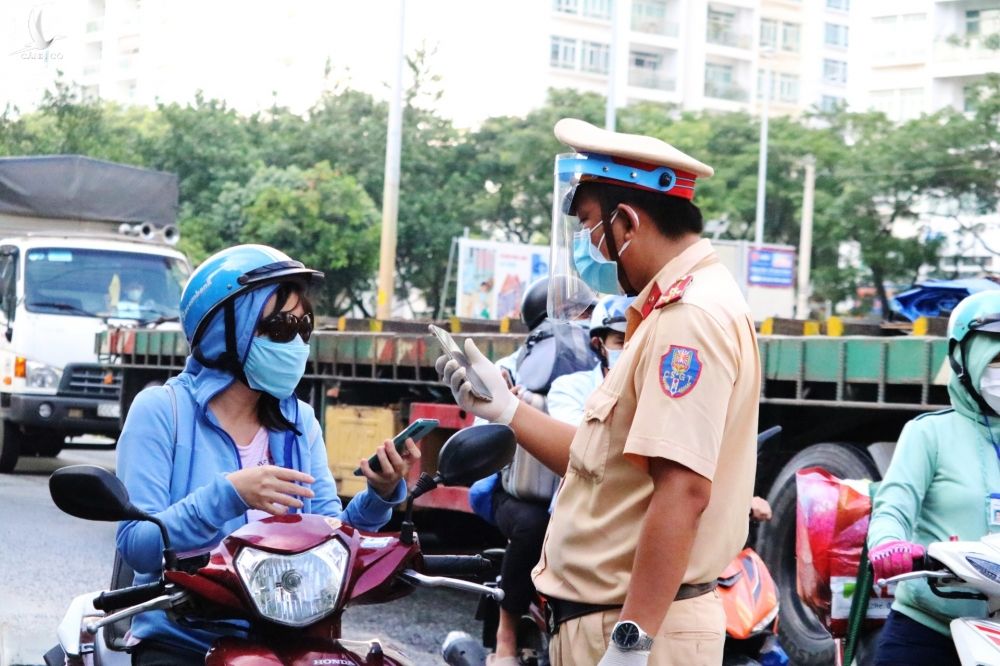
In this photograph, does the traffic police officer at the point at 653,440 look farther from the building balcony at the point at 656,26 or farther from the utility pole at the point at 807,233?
the building balcony at the point at 656,26

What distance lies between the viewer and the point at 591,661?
296 cm

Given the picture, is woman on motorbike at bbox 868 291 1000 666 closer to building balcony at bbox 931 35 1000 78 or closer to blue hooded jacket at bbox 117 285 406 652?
blue hooded jacket at bbox 117 285 406 652

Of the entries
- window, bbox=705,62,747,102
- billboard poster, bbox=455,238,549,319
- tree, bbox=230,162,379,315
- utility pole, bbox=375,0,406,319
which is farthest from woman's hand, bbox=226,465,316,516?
window, bbox=705,62,747,102

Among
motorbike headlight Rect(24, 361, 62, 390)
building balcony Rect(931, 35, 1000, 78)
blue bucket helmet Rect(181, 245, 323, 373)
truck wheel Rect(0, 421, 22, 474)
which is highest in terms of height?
building balcony Rect(931, 35, 1000, 78)

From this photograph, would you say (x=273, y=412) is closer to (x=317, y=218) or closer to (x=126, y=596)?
(x=126, y=596)

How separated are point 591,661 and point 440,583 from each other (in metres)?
0.39

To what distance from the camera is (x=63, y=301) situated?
50.4 ft

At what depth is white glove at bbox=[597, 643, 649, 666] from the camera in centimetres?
276

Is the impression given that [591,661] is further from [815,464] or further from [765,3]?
[765,3]

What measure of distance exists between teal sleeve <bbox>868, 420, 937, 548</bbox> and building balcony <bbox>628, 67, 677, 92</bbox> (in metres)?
72.8

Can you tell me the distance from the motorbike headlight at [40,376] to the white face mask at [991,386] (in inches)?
489

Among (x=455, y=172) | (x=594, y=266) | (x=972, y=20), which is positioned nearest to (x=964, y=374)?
(x=594, y=266)

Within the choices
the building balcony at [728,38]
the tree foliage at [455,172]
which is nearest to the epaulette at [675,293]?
the tree foliage at [455,172]

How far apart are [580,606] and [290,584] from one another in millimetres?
571
